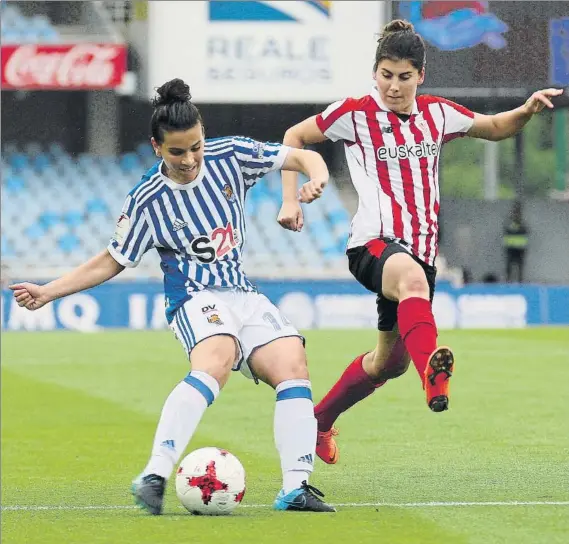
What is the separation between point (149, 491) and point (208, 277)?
927mm

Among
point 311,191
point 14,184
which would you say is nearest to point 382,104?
point 311,191

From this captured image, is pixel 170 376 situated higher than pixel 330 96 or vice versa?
pixel 330 96

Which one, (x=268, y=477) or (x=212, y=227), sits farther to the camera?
(x=268, y=477)

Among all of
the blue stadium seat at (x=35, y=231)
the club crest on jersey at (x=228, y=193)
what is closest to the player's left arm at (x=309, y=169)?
the club crest on jersey at (x=228, y=193)

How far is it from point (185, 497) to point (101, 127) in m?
20.9

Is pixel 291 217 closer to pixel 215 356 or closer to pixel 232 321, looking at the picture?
pixel 232 321

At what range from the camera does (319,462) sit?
7.77 meters

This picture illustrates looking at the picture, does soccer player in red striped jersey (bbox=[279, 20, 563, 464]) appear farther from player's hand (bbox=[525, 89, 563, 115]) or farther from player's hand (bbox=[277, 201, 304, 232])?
player's hand (bbox=[277, 201, 304, 232])

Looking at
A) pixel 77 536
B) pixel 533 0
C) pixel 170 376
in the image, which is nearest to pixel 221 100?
pixel 533 0

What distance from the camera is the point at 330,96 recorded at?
24.0 meters

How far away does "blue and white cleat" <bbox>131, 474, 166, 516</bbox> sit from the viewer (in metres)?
5.41

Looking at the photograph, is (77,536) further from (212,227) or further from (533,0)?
(533,0)

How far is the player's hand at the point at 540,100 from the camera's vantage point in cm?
625

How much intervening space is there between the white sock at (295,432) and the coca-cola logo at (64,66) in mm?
17999
